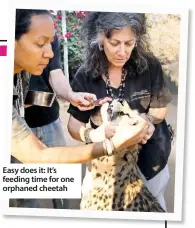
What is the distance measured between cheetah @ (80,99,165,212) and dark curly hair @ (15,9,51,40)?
1.17 feet

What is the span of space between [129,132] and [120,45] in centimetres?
28

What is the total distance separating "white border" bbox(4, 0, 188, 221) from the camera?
4.23 feet

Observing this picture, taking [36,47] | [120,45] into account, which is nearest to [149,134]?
[120,45]

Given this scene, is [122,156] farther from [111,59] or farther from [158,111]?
[111,59]

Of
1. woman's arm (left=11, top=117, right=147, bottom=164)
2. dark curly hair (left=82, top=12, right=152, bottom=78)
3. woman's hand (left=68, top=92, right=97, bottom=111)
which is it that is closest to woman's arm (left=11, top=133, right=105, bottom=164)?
woman's arm (left=11, top=117, right=147, bottom=164)

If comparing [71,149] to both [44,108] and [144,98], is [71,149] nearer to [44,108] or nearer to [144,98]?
[44,108]

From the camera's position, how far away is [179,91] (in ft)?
4.26

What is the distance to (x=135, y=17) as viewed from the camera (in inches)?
51.2

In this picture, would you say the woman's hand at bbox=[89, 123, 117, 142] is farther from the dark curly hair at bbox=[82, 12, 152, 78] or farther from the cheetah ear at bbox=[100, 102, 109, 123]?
the dark curly hair at bbox=[82, 12, 152, 78]

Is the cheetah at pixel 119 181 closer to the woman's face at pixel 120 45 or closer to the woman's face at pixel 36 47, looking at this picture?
the woman's face at pixel 120 45

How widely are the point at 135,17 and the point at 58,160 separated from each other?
0.53m

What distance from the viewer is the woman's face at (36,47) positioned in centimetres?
129
